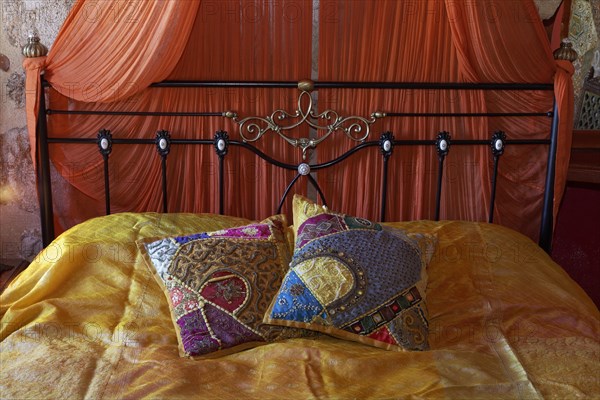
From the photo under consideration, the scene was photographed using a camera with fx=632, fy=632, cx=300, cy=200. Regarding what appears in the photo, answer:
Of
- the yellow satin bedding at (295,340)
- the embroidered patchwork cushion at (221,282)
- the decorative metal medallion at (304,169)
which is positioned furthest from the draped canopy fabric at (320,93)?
the embroidered patchwork cushion at (221,282)

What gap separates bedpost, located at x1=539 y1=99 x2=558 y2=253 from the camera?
8.00 feet

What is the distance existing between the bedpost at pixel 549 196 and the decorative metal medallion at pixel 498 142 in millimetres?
197

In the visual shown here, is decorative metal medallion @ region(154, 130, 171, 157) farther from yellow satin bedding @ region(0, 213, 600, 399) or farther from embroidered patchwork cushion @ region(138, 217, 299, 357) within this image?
embroidered patchwork cushion @ region(138, 217, 299, 357)

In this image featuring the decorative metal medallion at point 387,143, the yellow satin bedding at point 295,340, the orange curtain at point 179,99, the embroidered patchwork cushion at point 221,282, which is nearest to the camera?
the yellow satin bedding at point 295,340

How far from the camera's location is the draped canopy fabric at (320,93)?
7.57 feet

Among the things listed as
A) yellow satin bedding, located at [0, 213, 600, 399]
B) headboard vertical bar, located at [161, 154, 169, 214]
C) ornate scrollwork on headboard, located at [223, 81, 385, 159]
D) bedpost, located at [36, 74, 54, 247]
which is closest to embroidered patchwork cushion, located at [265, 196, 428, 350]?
yellow satin bedding, located at [0, 213, 600, 399]

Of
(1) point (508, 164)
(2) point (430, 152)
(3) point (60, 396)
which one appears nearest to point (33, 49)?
(3) point (60, 396)

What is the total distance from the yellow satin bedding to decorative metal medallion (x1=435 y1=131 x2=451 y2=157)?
0.31 m

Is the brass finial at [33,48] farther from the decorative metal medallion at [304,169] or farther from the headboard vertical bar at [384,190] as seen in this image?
the headboard vertical bar at [384,190]

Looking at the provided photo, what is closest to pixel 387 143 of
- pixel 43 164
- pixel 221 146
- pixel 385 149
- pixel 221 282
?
pixel 385 149

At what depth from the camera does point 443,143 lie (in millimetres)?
2408

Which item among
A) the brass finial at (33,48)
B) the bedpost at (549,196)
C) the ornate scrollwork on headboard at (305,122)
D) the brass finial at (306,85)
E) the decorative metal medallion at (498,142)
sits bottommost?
the bedpost at (549,196)

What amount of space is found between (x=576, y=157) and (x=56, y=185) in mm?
2191

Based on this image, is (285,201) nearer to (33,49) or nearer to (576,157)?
(33,49)
